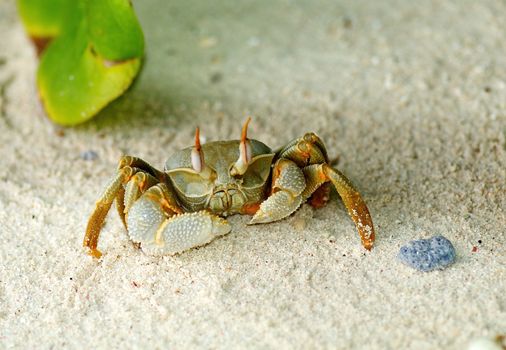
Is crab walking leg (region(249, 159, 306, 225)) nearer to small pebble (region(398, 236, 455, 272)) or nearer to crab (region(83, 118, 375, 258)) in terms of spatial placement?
crab (region(83, 118, 375, 258))

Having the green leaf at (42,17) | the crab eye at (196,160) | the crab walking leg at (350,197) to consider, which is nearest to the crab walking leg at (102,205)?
the crab eye at (196,160)

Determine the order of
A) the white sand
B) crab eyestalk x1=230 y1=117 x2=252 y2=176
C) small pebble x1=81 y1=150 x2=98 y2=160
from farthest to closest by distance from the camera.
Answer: small pebble x1=81 y1=150 x2=98 y2=160 → crab eyestalk x1=230 y1=117 x2=252 y2=176 → the white sand

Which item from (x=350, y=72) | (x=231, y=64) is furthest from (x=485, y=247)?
(x=231, y=64)

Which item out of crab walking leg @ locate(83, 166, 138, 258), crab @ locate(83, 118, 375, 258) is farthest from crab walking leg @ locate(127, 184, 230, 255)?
crab walking leg @ locate(83, 166, 138, 258)

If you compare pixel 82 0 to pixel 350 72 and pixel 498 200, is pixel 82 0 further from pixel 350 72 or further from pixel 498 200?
pixel 498 200

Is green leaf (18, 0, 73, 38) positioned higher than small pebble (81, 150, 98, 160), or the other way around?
green leaf (18, 0, 73, 38)

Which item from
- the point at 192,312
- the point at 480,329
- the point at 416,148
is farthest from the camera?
the point at 416,148
